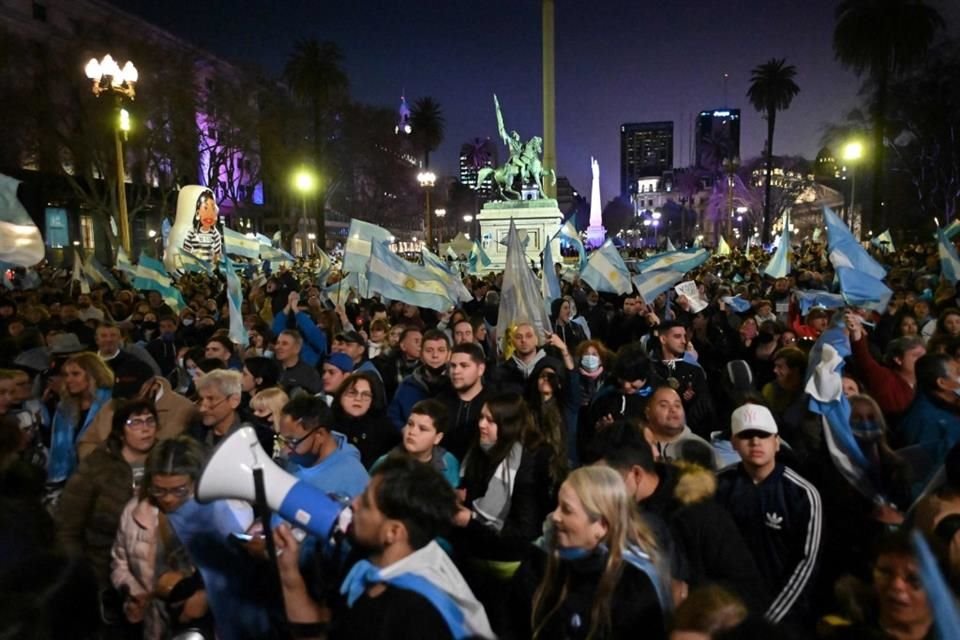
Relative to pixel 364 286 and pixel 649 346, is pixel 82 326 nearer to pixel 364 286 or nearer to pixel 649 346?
pixel 364 286

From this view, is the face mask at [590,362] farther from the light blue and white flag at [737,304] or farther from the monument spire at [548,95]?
the monument spire at [548,95]

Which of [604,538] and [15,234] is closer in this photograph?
[604,538]

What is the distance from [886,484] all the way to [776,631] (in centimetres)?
234

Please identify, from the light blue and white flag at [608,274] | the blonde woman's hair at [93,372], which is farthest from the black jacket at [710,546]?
the light blue and white flag at [608,274]

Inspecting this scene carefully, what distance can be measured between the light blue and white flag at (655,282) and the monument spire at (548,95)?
31.8m

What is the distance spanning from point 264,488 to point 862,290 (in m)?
6.59

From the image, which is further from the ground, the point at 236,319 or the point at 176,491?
the point at 236,319

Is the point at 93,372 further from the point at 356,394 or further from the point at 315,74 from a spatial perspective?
the point at 315,74

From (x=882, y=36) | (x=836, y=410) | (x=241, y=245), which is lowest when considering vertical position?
(x=836, y=410)

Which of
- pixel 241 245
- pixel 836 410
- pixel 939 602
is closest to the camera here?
pixel 939 602

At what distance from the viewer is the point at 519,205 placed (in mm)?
35875

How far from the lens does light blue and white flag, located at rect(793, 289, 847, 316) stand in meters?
7.55

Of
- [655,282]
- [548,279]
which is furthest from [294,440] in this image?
[548,279]

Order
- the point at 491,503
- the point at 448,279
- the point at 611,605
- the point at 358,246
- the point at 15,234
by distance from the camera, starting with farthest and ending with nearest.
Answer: the point at 358,246, the point at 448,279, the point at 15,234, the point at 491,503, the point at 611,605
